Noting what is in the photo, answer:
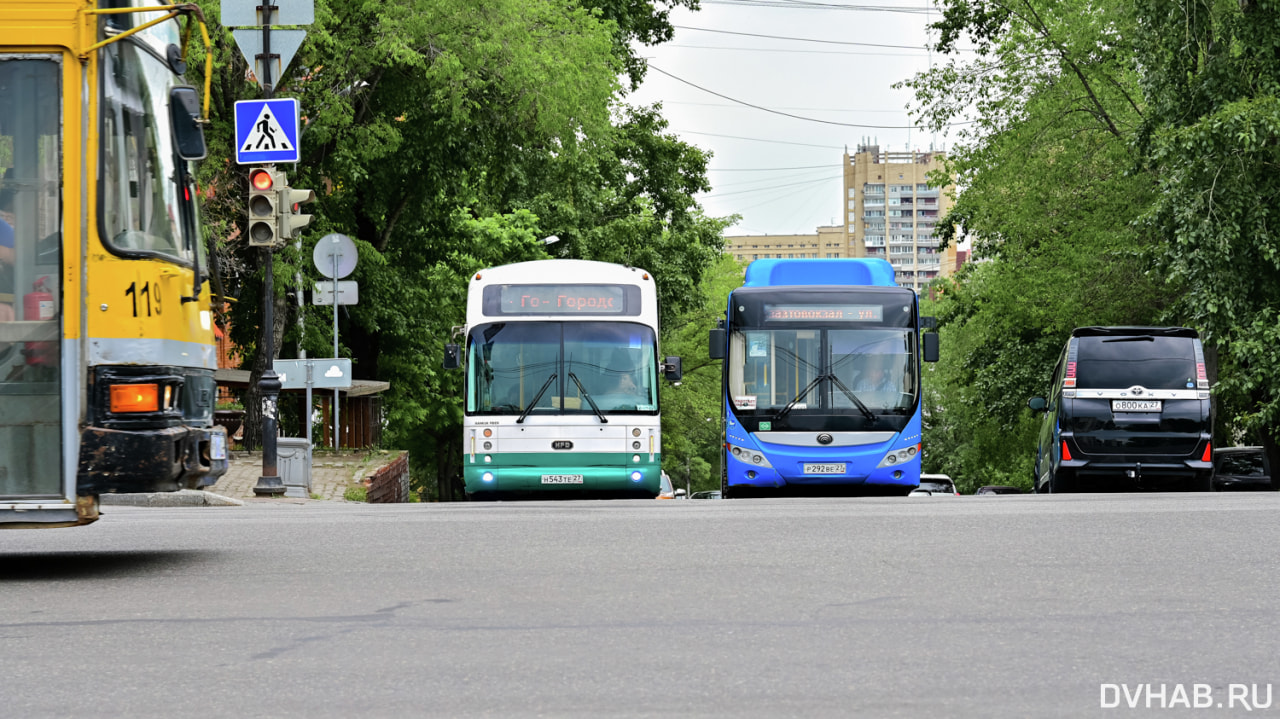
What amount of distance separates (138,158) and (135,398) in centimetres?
149

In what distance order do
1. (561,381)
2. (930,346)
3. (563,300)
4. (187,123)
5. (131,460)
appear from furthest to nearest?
(930,346) < (563,300) < (561,381) < (187,123) < (131,460)

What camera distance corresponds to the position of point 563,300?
19828 millimetres

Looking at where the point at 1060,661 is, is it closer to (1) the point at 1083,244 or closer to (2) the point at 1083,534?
(2) the point at 1083,534

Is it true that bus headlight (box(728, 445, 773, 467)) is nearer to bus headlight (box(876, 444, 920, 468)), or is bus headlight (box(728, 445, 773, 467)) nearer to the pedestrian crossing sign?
bus headlight (box(876, 444, 920, 468))

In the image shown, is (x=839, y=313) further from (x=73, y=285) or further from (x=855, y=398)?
(x=73, y=285)

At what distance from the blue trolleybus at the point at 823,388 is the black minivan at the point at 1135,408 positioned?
6.44ft

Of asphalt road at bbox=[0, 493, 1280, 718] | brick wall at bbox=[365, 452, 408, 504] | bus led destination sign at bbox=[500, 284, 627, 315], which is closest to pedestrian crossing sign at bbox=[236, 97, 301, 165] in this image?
bus led destination sign at bbox=[500, 284, 627, 315]

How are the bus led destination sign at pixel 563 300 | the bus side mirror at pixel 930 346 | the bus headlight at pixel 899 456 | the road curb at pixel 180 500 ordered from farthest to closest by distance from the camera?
the bus headlight at pixel 899 456, the bus side mirror at pixel 930 346, the bus led destination sign at pixel 563 300, the road curb at pixel 180 500

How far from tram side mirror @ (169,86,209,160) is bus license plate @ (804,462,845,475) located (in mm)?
11214

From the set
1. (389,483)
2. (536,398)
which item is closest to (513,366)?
(536,398)

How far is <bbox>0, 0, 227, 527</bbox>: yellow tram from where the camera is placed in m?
9.60

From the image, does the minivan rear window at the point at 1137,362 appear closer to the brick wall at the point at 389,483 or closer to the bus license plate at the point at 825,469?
the bus license plate at the point at 825,469

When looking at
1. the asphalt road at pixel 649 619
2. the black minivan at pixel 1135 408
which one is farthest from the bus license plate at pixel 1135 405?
the asphalt road at pixel 649 619

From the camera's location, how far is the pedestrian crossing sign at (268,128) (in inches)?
761
